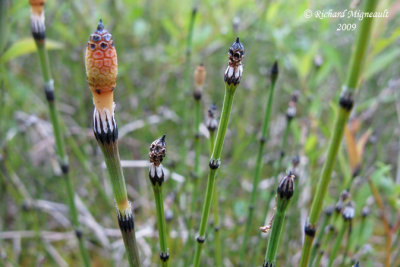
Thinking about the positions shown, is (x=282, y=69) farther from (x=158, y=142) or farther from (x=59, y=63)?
(x=158, y=142)

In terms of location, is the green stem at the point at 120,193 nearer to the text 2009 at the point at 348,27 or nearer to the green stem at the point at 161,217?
the green stem at the point at 161,217

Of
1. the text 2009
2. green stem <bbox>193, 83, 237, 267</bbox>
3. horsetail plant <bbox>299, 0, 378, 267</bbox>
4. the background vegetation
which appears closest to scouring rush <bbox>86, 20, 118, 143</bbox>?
green stem <bbox>193, 83, 237, 267</bbox>

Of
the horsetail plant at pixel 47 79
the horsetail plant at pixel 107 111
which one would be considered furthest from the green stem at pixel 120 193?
the horsetail plant at pixel 47 79

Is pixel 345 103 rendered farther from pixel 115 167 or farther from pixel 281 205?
pixel 115 167

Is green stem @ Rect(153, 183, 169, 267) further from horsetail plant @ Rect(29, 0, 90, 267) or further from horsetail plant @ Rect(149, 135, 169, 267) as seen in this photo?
horsetail plant @ Rect(29, 0, 90, 267)

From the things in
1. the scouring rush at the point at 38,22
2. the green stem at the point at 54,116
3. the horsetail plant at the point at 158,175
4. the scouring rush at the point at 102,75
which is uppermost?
the scouring rush at the point at 38,22

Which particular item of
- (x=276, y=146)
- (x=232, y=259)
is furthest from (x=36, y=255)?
(x=276, y=146)
